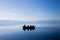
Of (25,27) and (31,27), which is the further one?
(31,27)

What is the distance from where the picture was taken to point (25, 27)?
2678cm

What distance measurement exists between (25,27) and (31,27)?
3308mm

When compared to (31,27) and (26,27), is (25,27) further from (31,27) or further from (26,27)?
(31,27)

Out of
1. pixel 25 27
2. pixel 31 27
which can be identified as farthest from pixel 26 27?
pixel 31 27

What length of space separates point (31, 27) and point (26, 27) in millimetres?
2923

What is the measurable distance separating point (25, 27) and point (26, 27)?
0.39m

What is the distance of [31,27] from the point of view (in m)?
29.7

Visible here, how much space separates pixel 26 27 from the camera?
88.9ft

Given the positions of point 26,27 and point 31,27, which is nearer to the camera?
point 26,27
